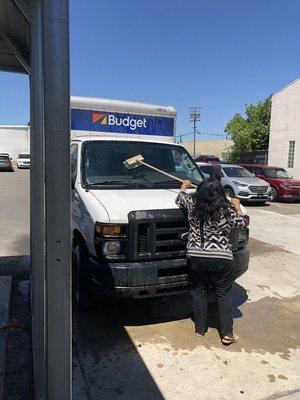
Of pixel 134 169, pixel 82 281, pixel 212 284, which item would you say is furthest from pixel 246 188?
pixel 82 281

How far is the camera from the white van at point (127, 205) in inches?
161

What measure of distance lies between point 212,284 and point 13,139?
1942 inches

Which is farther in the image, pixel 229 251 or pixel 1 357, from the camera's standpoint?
pixel 229 251

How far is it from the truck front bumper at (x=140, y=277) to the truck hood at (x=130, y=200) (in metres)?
0.48

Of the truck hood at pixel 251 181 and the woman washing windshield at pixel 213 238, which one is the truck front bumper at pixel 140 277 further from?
the truck hood at pixel 251 181

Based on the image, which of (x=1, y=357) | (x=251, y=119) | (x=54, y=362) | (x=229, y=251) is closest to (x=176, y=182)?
(x=229, y=251)

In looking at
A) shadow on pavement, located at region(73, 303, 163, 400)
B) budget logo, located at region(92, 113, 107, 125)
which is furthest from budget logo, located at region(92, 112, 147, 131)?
shadow on pavement, located at region(73, 303, 163, 400)

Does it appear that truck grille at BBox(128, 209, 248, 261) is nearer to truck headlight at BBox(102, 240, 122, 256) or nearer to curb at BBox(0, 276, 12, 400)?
truck headlight at BBox(102, 240, 122, 256)

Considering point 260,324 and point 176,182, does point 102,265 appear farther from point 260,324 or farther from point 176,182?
point 260,324

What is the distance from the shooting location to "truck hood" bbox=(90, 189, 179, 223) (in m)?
4.10

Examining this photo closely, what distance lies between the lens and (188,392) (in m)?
3.43

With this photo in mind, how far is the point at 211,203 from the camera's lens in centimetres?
405

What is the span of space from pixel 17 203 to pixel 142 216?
1190 cm

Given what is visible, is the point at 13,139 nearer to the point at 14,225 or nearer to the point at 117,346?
the point at 14,225
